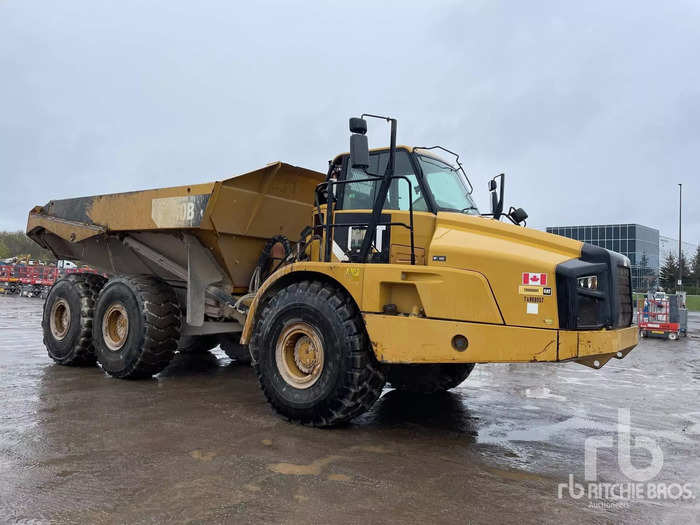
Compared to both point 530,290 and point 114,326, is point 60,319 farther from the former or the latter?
point 530,290

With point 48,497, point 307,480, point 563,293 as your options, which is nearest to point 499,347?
point 563,293

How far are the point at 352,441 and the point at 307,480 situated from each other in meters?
1.03

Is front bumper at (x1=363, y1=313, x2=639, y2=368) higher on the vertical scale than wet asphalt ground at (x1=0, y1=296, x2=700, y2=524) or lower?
higher

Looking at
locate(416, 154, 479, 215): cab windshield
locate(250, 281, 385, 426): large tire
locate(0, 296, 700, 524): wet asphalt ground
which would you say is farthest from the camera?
locate(416, 154, 479, 215): cab windshield

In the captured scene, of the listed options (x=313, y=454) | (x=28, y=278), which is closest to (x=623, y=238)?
(x=28, y=278)

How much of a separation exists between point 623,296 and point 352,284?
2.35m

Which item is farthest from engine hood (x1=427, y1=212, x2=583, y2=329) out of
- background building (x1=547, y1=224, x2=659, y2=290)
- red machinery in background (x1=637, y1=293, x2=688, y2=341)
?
background building (x1=547, y1=224, x2=659, y2=290)

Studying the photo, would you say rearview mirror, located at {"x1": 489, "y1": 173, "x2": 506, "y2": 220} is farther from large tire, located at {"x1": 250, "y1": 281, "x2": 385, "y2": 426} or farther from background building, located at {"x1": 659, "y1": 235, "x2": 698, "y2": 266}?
background building, located at {"x1": 659, "y1": 235, "x2": 698, "y2": 266}

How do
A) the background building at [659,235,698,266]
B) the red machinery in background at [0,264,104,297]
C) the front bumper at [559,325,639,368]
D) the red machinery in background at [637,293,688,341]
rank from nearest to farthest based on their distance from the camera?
the front bumper at [559,325,639,368]
the red machinery in background at [637,293,688,341]
the red machinery in background at [0,264,104,297]
the background building at [659,235,698,266]

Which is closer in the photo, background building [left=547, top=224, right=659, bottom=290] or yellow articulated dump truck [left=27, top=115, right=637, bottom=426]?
yellow articulated dump truck [left=27, top=115, right=637, bottom=426]

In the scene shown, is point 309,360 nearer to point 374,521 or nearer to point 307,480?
point 307,480

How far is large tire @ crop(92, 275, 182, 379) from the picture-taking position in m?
6.86

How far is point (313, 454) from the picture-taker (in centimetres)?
431

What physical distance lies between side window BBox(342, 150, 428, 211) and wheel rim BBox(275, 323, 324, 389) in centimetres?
132
